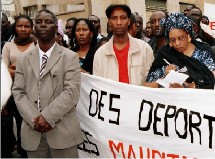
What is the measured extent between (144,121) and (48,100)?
1.03 m

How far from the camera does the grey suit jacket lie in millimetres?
3850

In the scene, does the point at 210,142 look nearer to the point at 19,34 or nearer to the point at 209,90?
the point at 209,90

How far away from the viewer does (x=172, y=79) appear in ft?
13.3

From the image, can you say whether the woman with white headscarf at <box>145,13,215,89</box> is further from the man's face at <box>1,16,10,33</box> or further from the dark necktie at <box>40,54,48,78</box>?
the man's face at <box>1,16,10,33</box>

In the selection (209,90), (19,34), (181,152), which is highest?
(19,34)

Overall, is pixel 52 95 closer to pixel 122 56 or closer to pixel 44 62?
pixel 44 62

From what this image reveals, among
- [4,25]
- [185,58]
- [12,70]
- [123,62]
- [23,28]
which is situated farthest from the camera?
[4,25]

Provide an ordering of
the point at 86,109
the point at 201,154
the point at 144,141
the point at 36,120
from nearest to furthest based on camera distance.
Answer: the point at 36,120 < the point at 201,154 < the point at 144,141 < the point at 86,109

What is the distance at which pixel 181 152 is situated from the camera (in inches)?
164

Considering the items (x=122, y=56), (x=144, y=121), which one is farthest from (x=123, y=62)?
(x=144, y=121)

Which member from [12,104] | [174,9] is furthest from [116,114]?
[174,9]

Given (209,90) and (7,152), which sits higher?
(209,90)

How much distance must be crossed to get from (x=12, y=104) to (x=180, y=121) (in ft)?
6.96

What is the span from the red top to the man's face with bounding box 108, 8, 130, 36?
16cm
